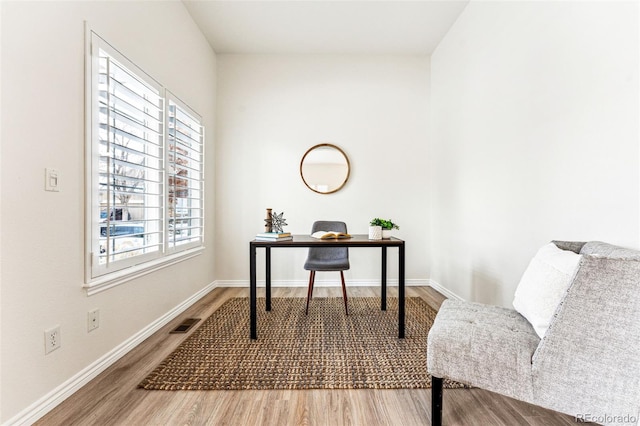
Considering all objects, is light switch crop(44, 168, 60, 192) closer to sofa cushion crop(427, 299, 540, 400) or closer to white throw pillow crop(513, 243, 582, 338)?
sofa cushion crop(427, 299, 540, 400)

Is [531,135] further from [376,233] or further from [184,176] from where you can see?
[184,176]

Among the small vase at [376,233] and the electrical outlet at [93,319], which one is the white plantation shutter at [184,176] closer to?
the electrical outlet at [93,319]

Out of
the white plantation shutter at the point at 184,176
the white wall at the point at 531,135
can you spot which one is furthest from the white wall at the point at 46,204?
the white wall at the point at 531,135

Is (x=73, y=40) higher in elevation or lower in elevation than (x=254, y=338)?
higher

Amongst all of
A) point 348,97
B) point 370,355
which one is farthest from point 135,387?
point 348,97

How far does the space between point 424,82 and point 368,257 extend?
2.31 meters

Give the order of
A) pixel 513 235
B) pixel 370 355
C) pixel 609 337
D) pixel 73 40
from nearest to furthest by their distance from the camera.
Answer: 1. pixel 609 337
2. pixel 73 40
3. pixel 370 355
4. pixel 513 235

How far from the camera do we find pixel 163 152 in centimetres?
249

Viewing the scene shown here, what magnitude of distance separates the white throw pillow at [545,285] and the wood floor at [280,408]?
0.50m

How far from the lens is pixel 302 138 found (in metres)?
3.78

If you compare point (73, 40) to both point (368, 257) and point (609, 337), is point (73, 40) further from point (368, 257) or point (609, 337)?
point (368, 257)

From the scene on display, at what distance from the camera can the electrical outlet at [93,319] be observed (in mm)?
1710

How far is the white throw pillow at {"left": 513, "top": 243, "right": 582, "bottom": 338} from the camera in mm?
1276

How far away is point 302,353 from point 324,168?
2299mm
